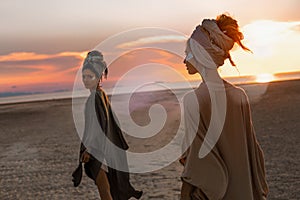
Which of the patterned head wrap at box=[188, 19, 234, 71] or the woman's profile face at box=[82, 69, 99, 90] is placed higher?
the patterned head wrap at box=[188, 19, 234, 71]

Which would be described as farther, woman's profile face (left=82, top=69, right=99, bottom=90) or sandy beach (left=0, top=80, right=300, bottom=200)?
sandy beach (left=0, top=80, right=300, bottom=200)

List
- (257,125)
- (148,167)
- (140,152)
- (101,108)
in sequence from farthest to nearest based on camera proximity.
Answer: (257,125), (140,152), (148,167), (101,108)

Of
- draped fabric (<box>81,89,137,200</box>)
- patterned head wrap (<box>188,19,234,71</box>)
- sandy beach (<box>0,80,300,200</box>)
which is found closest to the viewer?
patterned head wrap (<box>188,19,234,71</box>)

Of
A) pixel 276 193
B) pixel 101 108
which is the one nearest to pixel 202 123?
pixel 101 108

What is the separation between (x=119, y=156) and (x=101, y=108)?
2.37 feet

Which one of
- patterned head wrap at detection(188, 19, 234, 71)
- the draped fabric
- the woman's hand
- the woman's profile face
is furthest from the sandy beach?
patterned head wrap at detection(188, 19, 234, 71)

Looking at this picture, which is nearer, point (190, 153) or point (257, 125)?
point (190, 153)

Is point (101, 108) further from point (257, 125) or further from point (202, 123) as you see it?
point (257, 125)

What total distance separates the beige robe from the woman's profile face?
2529 millimetres

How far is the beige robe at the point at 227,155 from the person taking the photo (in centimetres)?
324

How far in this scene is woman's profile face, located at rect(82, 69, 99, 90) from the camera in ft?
18.4

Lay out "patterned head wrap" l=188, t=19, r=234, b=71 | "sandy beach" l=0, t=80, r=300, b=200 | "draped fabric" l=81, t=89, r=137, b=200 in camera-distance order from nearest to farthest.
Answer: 1. "patterned head wrap" l=188, t=19, r=234, b=71
2. "draped fabric" l=81, t=89, r=137, b=200
3. "sandy beach" l=0, t=80, r=300, b=200

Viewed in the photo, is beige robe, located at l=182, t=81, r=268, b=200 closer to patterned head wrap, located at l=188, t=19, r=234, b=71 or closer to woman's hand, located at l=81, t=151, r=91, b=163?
patterned head wrap, located at l=188, t=19, r=234, b=71

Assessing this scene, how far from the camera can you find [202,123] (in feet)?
10.6
